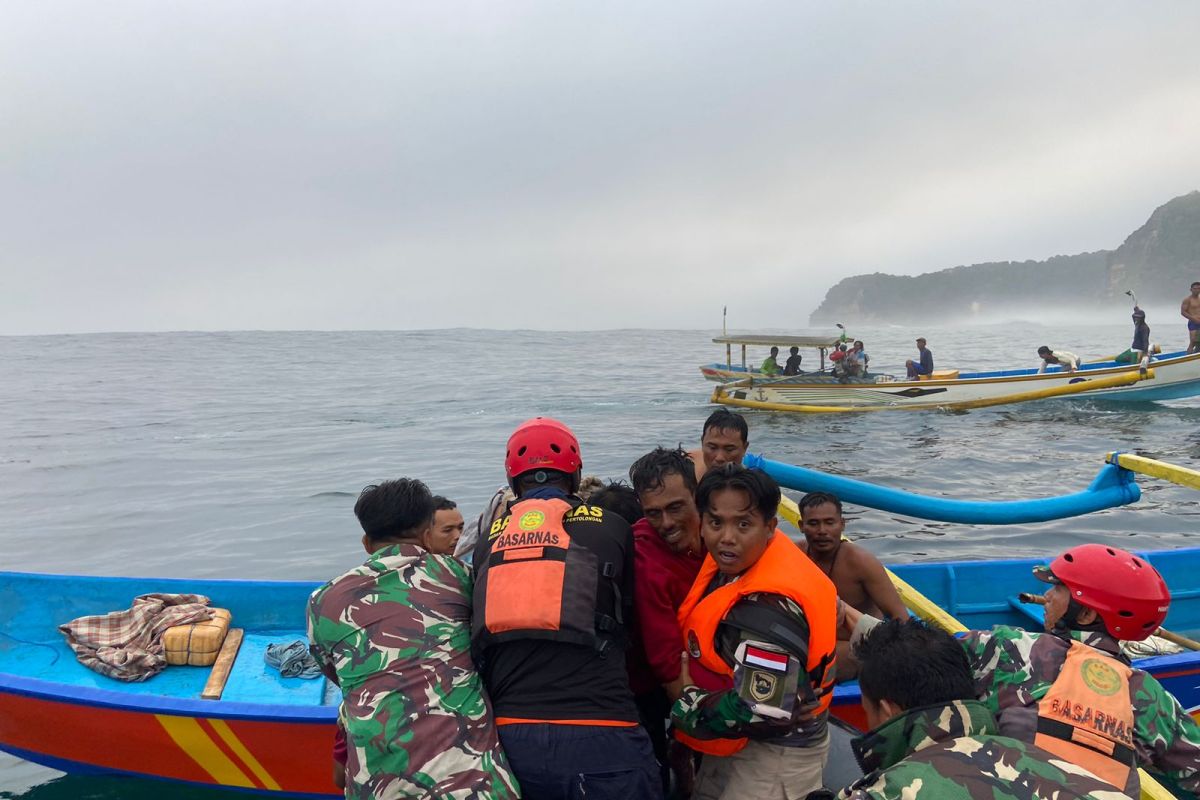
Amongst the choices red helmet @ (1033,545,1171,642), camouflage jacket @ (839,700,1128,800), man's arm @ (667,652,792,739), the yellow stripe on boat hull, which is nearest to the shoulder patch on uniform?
man's arm @ (667,652,792,739)

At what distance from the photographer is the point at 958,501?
255 inches

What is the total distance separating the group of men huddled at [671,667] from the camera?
2396 mm

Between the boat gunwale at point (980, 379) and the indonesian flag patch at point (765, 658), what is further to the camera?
the boat gunwale at point (980, 379)

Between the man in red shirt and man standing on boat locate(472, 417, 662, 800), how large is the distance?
0.24m

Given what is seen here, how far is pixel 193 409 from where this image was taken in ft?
100.0

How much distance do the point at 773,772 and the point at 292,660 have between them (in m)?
4.44

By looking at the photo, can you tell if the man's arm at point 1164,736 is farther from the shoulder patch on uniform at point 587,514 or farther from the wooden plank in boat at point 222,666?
the wooden plank in boat at point 222,666

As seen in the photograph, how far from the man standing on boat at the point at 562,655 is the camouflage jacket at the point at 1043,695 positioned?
1.19m

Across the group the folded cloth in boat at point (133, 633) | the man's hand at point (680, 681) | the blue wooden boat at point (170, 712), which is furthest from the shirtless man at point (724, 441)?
the folded cloth in boat at point (133, 633)

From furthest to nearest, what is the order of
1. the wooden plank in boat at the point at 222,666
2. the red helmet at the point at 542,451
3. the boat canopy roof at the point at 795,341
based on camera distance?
the boat canopy roof at the point at 795,341, the wooden plank in boat at the point at 222,666, the red helmet at the point at 542,451

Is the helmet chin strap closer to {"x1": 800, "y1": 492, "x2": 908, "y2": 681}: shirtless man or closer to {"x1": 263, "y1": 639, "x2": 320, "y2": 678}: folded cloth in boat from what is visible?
{"x1": 800, "y1": 492, "x2": 908, "y2": 681}: shirtless man

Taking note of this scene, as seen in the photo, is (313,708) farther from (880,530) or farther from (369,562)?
(880,530)

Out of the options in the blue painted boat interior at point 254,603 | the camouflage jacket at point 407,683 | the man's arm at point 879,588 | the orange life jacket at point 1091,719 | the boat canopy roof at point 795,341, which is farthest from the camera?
the boat canopy roof at point 795,341

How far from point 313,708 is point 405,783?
2441 mm
